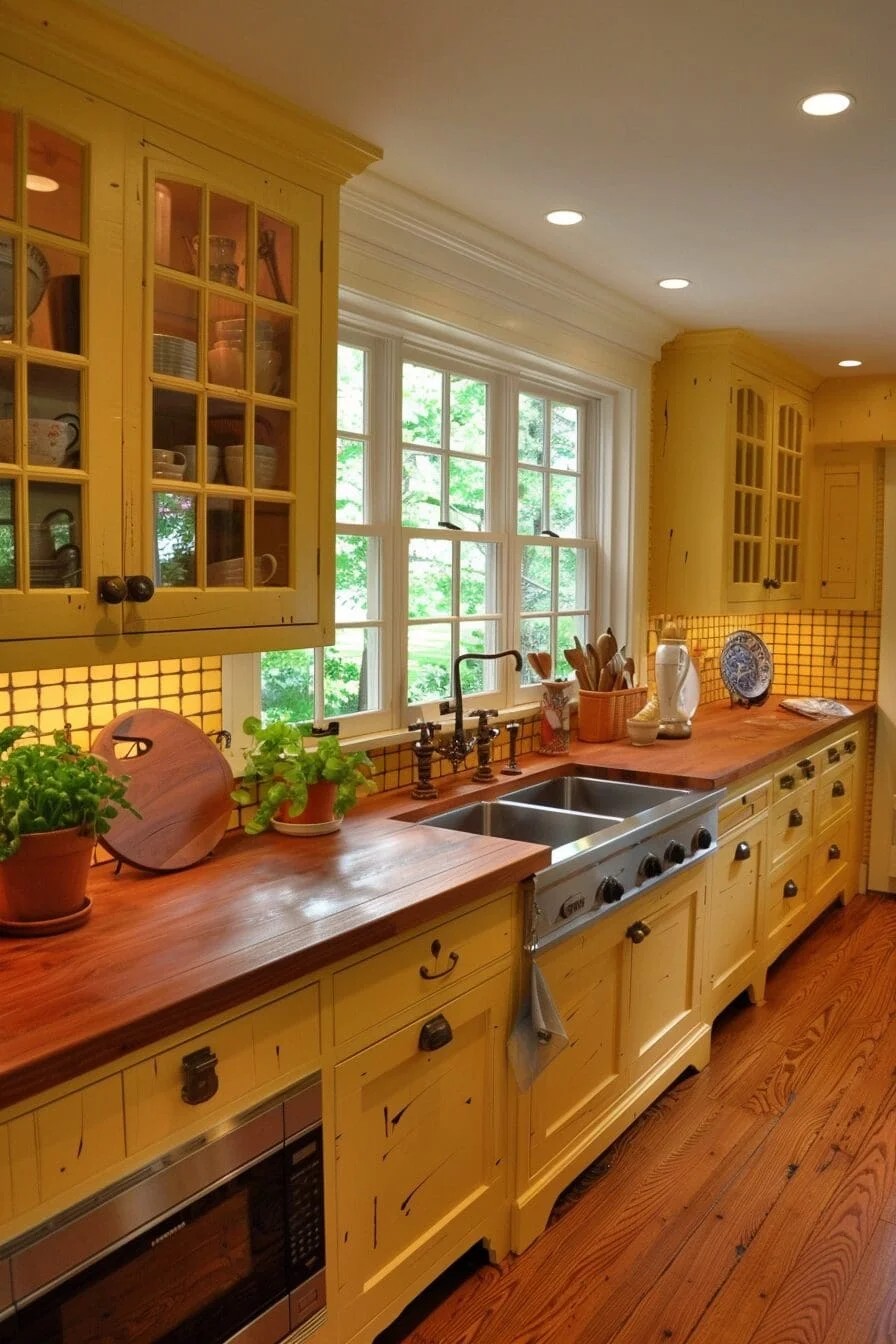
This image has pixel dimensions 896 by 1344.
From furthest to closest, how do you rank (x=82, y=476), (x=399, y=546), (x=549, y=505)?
(x=549, y=505) < (x=399, y=546) < (x=82, y=476)

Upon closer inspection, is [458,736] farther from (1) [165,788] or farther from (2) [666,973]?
(1) [165,788]

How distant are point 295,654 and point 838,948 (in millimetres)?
2733

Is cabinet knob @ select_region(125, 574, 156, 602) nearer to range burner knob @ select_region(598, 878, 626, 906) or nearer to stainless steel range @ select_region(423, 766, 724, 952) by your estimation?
stainless steel range @ select_region(423, 766, 724, 952)

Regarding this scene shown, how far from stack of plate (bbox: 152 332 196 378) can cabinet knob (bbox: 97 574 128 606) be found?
38 cm

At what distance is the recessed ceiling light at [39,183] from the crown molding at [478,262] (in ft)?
3.16

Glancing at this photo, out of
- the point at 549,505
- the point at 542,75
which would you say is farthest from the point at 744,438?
the point at 542,75

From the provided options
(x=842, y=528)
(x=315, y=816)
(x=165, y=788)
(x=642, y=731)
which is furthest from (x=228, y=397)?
(x=842, y=528)

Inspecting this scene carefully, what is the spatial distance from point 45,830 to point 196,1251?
654mm

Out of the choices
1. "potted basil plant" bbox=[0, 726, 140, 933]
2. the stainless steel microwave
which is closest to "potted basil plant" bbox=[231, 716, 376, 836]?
"potted basil plant" bbox=[0, 726, 140, 933]

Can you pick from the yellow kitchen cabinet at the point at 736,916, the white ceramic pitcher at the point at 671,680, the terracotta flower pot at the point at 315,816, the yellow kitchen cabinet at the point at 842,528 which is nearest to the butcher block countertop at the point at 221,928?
the terracotta flower pot at the point at 315,816

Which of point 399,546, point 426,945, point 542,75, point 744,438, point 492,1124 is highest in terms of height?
point 542,75

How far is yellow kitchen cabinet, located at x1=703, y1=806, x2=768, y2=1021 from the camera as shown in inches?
122

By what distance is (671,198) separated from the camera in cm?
254

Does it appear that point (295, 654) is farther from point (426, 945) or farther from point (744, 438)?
point (744, 438)
